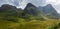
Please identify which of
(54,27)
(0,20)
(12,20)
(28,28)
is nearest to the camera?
(54,27)

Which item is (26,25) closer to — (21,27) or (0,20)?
(21,27)

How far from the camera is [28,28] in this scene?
76.5 feet

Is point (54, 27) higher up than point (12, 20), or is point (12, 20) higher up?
point (12, 20)

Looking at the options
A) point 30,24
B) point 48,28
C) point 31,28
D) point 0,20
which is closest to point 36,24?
point 30,24

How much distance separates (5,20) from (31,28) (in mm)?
6309

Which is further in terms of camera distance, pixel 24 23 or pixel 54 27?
pixel 24 23

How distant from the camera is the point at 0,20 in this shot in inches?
1003

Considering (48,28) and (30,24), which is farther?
(30,24)

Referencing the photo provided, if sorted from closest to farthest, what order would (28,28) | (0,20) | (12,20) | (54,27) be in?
(54,27) < (28,28) < (0,20) < (12,20)

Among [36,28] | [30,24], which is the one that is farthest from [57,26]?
[30,24]

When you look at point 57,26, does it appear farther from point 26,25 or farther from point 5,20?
point 5,20

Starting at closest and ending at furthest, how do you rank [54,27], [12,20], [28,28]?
[54,27]
[28,28]
[12,20]

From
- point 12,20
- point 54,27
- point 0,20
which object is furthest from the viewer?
point 12,20

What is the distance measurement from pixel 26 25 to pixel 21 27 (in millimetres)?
1370
